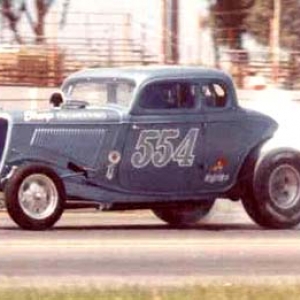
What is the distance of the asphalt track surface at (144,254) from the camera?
44.2 feet

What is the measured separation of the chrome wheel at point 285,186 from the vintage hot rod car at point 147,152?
12 millimetres

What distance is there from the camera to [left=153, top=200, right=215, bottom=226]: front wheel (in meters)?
19.1

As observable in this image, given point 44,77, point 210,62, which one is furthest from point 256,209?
point 210,62

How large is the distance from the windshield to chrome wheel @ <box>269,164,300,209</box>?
75.7 inches

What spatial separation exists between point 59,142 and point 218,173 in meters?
1.92

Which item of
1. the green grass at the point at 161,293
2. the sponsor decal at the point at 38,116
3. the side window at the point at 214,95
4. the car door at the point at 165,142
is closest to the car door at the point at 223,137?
the side window at the point at 214,95

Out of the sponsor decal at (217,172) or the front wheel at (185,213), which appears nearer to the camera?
the sponsor decal at (217,172)

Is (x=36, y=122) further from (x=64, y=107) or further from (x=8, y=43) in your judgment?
(x=8, y=43)

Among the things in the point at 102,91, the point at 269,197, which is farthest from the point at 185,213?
the point at 102,91

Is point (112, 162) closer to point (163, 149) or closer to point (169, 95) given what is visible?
point (163, 149)

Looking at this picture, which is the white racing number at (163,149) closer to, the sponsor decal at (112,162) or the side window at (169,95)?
the sponsor decal at (112,162)

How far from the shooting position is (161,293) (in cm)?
1157

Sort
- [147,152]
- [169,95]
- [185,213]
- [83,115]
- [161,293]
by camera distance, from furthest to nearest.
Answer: [185,213], [169,95], [147,152], [83,115], [161,293]

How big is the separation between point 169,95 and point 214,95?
54 cm
